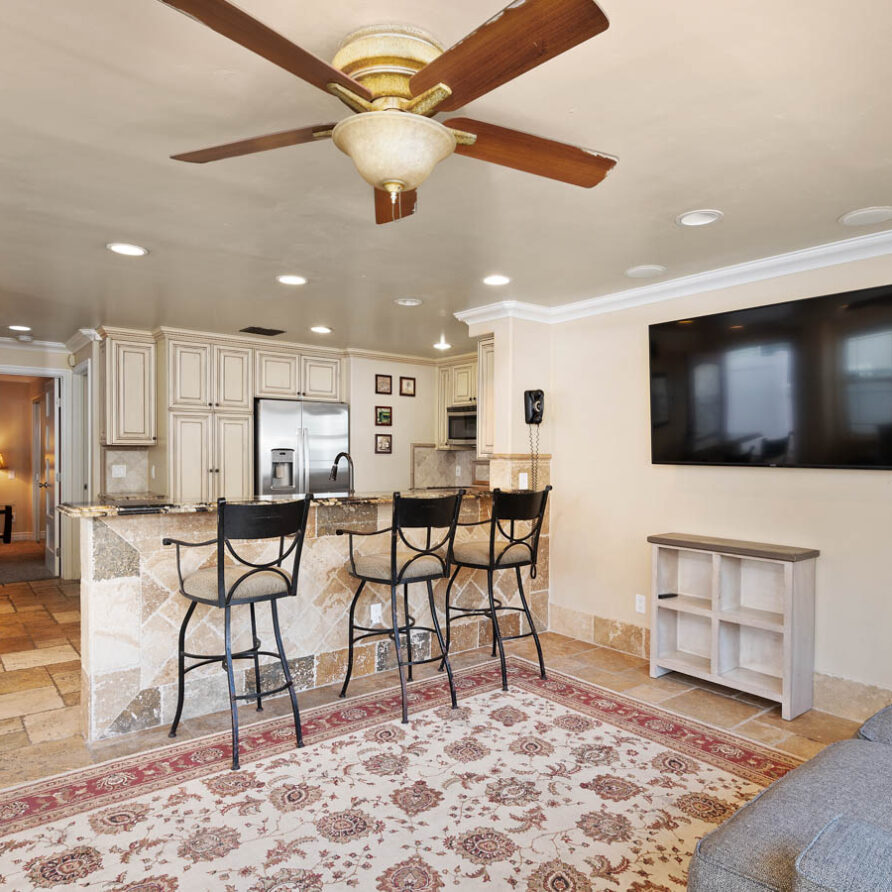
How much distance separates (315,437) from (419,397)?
1.28 m

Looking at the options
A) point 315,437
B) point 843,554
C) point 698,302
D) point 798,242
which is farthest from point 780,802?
point 315,437

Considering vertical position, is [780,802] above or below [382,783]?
above

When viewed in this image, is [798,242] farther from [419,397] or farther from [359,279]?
[419,397]

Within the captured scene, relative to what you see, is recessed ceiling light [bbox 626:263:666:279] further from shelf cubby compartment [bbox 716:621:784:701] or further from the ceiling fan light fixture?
the ceiling fan light fixture

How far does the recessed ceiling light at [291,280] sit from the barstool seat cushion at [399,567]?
5.51ft

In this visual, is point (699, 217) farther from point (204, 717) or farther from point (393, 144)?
point (204, 717)

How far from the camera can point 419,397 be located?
6.73 m

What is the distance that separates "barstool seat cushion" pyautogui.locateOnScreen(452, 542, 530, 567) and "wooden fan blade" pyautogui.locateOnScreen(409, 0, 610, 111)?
8.15 ft

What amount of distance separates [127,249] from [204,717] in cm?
236

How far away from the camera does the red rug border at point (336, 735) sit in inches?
93.0

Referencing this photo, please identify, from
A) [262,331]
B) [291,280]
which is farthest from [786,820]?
[262,331]

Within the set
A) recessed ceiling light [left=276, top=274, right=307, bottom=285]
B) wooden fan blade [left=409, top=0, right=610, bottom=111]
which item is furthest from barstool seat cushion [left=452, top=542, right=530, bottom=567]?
wooden fan blade [left=409, top=0, right=610, bottom=111]

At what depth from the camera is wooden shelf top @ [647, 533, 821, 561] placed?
3105 mm

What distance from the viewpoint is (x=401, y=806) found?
2.30m
